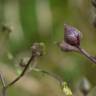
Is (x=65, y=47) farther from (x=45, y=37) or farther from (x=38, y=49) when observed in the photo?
(x=45, y=37)

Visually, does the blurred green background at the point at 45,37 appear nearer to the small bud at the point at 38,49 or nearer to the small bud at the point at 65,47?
the small bud at the point at 65,47

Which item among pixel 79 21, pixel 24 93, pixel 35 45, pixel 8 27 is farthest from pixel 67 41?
pixel 79 21

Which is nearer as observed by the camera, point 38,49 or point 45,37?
point 38,49

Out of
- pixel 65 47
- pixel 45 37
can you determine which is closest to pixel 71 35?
pixel 65 47

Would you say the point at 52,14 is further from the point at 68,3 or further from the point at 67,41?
the point at 67,41

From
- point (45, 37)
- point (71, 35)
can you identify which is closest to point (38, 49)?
point (71, 35)

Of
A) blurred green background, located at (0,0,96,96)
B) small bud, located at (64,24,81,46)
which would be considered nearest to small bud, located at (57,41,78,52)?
small bud, located at (64,24,81,46)

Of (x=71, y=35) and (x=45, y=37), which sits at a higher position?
(x=71, y=35)

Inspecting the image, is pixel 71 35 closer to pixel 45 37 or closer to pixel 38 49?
pixel 38 49
